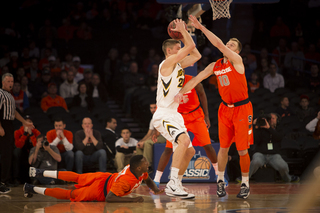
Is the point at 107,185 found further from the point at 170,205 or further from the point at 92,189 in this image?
the point at 170,205

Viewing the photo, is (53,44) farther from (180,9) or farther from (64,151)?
(180,9)

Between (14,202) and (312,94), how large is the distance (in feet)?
30.8

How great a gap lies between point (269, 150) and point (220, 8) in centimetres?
367

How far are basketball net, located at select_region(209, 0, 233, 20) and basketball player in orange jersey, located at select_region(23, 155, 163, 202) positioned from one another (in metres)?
2.71

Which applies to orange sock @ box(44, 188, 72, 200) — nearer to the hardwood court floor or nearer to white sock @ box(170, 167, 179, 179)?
the hardwood court floor


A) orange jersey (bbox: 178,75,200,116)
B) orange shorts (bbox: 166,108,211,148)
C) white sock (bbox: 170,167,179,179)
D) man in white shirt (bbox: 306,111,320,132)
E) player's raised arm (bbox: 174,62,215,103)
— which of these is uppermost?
player's raised arm (bbox: 174,62,215,103)

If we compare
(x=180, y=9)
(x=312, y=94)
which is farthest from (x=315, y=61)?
(x=180, y=9)

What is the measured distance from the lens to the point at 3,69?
37.1 ft

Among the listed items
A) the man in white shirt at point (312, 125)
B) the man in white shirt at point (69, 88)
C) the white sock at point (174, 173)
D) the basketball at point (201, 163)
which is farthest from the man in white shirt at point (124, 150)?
the man in white shirt at point (312, 125)

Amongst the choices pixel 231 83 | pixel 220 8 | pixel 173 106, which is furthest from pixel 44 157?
pixel 220 8

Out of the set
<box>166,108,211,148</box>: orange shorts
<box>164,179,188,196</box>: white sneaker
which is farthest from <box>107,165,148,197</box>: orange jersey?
<box>166,108,211,148</box>: orange shorts

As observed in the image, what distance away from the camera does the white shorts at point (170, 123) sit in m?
5.64

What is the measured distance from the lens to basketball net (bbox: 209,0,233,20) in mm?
6706

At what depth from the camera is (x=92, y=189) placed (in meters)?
5.74
